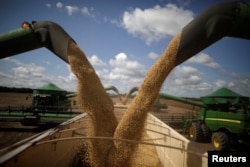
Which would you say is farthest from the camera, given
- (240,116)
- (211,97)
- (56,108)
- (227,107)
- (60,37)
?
(56,108)

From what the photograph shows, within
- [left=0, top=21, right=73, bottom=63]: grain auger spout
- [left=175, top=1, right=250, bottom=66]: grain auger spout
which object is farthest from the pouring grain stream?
[left=175, top=1, right=250, bottom=66]: grain auger spout

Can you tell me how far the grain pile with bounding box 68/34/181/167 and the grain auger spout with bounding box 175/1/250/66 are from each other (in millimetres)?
538

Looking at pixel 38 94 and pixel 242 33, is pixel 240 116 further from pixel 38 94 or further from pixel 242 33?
pixel 38 94

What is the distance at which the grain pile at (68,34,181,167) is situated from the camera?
11.6 ft

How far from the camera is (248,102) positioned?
7867 mm

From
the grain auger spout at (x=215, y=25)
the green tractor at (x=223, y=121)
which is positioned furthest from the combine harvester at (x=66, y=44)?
the green tractor at (x=223, y=121)

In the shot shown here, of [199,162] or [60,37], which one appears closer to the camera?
[199,162]

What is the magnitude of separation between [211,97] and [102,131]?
21.8 ft

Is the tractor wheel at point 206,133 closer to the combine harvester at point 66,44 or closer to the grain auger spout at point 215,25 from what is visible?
the combine harvester at point 66,44

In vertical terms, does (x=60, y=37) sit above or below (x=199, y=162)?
above

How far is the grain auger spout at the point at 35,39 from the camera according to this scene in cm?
347

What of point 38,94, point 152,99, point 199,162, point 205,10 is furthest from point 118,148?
point 38,94

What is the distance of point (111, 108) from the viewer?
3832mm

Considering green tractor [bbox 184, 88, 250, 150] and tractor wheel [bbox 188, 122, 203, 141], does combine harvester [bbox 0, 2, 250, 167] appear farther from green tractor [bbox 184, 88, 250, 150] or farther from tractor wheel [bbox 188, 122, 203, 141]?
tractor wheel [bbox 188, 122, 203, 141]
